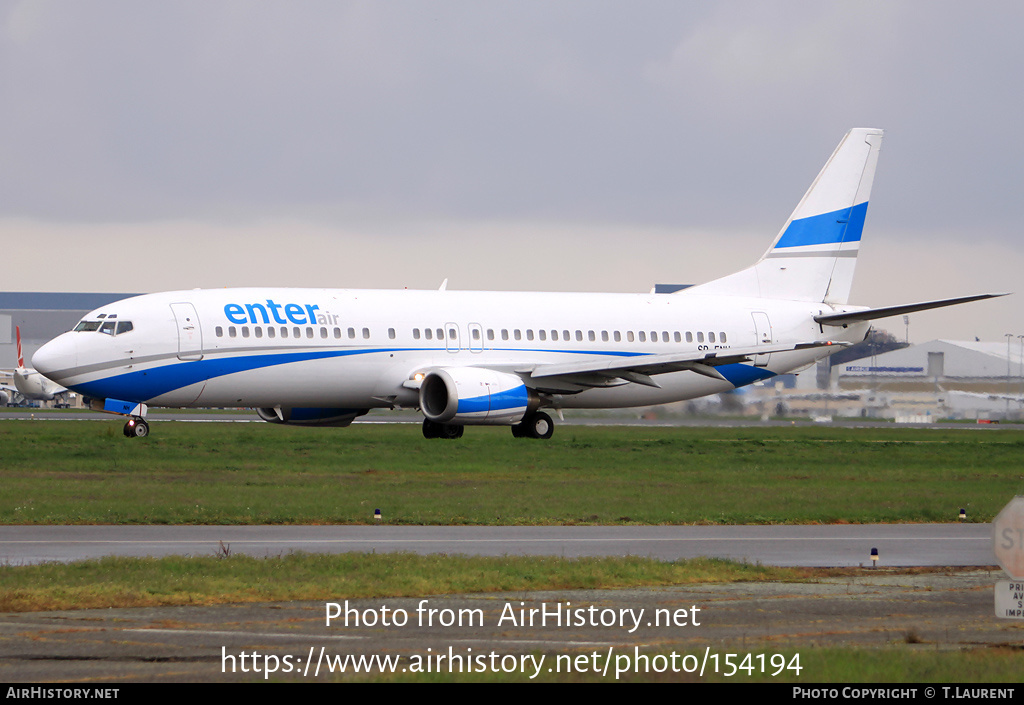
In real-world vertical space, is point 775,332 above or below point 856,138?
below

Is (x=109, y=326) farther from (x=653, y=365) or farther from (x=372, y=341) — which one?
(x=653, y=365)

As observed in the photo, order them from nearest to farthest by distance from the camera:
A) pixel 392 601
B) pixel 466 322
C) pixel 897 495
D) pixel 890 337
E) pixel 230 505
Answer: pixel 392 601
pixel 230 505
pixel 897 495
pixel 466 322
pixel 890 337

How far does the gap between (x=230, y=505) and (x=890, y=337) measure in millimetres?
63615

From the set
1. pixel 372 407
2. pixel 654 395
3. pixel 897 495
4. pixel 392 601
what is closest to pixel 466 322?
pixel 372 407

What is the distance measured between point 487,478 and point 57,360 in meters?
12.6

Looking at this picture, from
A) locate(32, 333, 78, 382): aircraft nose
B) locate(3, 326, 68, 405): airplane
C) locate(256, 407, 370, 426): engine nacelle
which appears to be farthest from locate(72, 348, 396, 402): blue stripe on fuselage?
locate(3, 326, 68, 405): airplane

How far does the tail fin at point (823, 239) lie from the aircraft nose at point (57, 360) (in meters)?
21.8

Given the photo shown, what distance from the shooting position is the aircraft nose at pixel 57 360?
120 feet

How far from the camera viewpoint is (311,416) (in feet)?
137

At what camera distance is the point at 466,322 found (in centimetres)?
4144

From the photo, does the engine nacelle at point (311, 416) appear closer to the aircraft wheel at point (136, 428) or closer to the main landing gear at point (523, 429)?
the main landing gear at point (523, 429)

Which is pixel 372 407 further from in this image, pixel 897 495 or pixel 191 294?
pixel 897 495

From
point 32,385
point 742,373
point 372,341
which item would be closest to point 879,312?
point 742,373
